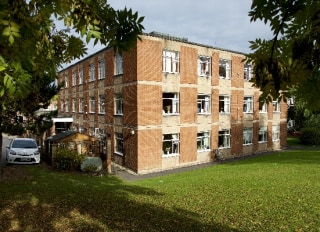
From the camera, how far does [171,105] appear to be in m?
24.7

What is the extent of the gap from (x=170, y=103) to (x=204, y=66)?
5235 millimetres

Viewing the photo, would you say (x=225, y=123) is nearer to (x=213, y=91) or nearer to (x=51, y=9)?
(x=213, y=91)

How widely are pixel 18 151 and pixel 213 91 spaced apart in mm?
16855

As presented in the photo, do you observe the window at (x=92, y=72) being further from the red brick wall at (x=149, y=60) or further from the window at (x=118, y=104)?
the red brick wall at (x=149, y=60)

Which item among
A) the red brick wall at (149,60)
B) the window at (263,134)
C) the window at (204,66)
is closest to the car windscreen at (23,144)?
the red brick wall at (149,60)

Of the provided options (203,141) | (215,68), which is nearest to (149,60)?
(215,68)

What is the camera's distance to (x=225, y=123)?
28.7m

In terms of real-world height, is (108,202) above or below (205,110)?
below

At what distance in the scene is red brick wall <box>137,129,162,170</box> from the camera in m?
22.4

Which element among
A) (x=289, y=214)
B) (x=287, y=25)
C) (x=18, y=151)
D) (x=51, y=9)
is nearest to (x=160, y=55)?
(x=18, y=151)

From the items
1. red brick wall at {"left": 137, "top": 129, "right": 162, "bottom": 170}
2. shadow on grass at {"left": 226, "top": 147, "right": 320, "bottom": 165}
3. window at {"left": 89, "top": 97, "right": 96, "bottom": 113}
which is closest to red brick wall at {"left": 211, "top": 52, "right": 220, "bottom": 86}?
shadow on grass at {"left": 226, "top": 147, "right": 320, "bottom": 165}

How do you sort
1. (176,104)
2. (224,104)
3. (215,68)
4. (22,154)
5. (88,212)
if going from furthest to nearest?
(224,104) < (215,68) < (176,104) < (22,154) < (88,212)

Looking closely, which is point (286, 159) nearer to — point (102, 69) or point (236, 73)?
point (236, 73)

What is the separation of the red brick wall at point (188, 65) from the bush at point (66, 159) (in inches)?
405
